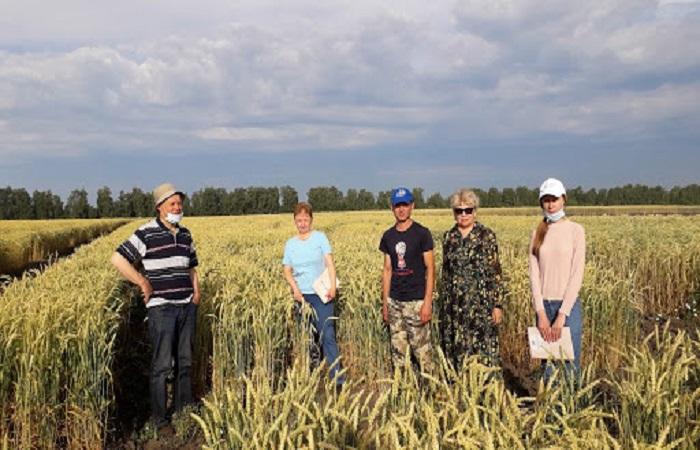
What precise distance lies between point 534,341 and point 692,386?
122 cm

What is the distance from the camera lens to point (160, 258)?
521 cm

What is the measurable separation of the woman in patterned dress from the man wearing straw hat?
248 cm

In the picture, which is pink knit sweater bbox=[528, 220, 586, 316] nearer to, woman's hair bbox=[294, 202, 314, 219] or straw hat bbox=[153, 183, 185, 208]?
woman's hair bbox=[294, 202, 314, 219]

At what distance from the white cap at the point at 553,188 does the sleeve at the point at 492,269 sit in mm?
658

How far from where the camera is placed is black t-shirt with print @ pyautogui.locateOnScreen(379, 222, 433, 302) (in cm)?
523

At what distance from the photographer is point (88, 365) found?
15.1 ft

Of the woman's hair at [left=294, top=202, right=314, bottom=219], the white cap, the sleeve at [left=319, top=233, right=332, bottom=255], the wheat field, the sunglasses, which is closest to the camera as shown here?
the wheat field

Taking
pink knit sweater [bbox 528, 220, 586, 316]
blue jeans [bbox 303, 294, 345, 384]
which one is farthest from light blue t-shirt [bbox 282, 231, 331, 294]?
pink knit sweater [bbox 528, 220, 586, 316]

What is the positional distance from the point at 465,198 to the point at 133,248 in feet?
9.74

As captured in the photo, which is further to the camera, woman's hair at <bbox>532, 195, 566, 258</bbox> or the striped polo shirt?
the striped polo shirt

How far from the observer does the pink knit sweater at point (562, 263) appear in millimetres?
4578

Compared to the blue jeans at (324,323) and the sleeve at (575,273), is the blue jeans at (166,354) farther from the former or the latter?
the sleeve at (575,273)

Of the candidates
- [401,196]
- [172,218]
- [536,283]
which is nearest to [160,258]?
[172,218]

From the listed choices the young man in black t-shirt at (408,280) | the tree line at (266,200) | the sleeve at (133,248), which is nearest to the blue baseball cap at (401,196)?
the young man in black t-shirt at (408,280)
